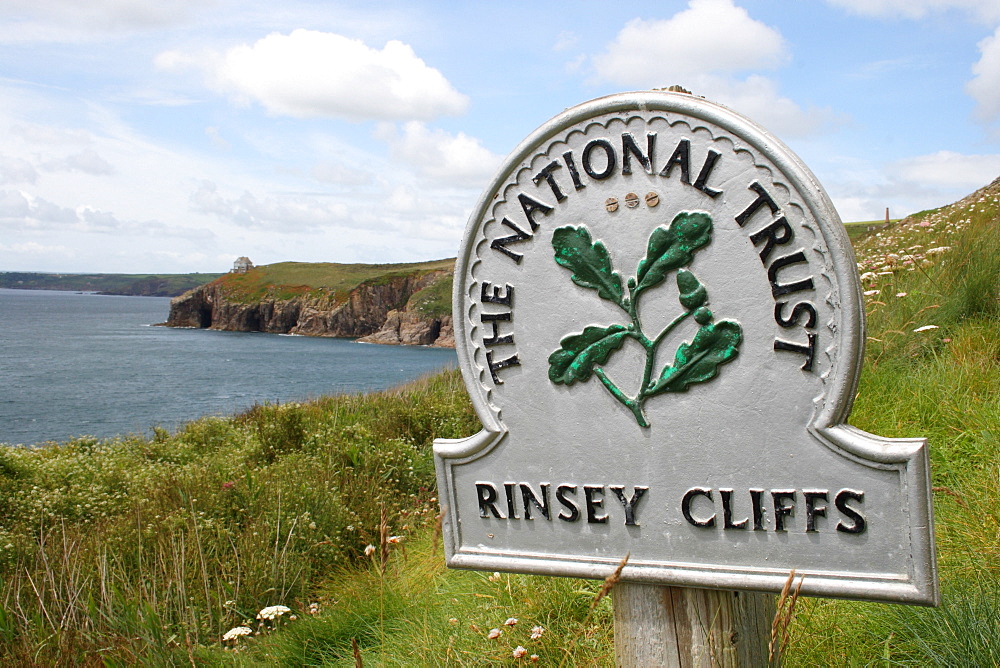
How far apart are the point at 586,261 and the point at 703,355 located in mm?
359

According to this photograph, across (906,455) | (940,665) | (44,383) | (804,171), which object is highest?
(804,171)

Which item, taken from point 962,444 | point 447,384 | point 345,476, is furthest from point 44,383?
point 962,444

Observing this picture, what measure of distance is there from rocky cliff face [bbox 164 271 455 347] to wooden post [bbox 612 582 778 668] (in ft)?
236

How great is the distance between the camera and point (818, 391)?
5.26 feet

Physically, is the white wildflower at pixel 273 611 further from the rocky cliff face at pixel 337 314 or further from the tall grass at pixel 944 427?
the rocky cliff face at pixel 337 314

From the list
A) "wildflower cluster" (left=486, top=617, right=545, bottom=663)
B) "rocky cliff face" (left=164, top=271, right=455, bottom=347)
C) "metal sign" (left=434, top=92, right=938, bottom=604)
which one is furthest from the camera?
"rocky cliff face" (left=164, top=271, right=455, bottom=347)

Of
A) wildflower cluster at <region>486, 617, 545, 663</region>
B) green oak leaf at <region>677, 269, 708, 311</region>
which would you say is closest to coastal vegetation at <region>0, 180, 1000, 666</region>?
wildflower cluster at <region>486, 617, 545, 663</region>

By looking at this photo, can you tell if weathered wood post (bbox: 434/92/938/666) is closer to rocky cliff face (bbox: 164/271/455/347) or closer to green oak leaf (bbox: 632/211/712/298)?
green oak leaf (bbox: 632/211/712/298)

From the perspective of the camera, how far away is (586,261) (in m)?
1.79

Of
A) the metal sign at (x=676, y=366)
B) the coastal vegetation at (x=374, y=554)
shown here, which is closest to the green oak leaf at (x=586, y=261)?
the metal sign at (x=676, y=366)

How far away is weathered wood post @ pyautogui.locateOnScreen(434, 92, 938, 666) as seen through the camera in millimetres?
1595

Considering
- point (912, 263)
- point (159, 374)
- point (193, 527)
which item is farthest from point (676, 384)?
point (159, 374)

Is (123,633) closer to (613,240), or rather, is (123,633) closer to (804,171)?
(613,240)

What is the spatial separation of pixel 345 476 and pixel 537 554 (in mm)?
4097
